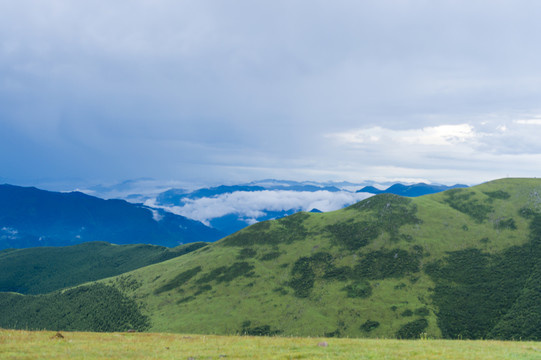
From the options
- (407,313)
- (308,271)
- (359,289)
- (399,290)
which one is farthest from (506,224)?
(308,271)

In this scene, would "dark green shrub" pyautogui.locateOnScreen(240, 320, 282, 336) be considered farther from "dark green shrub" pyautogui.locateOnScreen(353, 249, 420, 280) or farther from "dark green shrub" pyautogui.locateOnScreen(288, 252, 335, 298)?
"dark green shrub" pyautogui.locateOnScreen(353, 249, 420, 280)

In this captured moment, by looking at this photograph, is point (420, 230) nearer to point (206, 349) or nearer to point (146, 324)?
point (146, 324)

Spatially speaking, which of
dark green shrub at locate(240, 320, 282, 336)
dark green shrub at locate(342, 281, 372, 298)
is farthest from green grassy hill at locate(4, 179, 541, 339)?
dark green shrub at locate(240, 320, 282, 336)

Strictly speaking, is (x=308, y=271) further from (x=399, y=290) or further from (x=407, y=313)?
(x=407, y=313)

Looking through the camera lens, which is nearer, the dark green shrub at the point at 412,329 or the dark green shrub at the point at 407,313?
the dark green shrub at the point at 412,329

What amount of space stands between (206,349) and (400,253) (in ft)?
563

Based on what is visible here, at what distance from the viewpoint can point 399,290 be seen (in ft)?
503

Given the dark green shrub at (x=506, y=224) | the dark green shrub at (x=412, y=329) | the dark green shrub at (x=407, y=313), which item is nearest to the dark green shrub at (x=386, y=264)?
the dark green shrub at (x=407, y=313)

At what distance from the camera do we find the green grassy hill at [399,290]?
132 meters

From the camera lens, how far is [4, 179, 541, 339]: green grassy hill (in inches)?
5182

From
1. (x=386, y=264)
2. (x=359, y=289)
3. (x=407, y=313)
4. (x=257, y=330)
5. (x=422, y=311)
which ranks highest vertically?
(x=386, y=264)

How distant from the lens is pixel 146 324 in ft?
541

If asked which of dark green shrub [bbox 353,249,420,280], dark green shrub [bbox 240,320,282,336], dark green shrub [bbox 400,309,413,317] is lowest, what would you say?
dark green shrub [bbox 240,320,282,336]

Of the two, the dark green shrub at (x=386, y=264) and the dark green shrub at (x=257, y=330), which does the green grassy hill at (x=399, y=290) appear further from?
the dark green shrub at (x=257, y=330)
